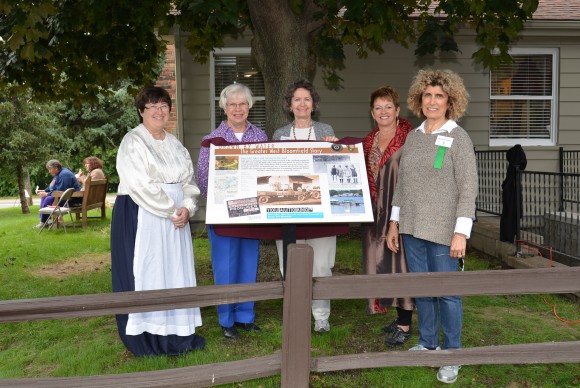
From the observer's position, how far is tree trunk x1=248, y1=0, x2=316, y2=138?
20.5ft

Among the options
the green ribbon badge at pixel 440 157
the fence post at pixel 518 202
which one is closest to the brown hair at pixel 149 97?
the green ribbon badge at pixel 440 157

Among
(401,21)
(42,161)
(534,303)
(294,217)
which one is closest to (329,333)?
(294,217)

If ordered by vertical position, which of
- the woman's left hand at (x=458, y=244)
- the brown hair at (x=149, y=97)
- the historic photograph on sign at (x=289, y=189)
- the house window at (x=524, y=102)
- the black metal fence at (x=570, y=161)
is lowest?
the woman's left hand at (x=458, y=244)

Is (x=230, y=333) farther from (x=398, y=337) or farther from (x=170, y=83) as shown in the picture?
(x=170, y=83)

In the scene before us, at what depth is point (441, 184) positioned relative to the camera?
379 centimetres

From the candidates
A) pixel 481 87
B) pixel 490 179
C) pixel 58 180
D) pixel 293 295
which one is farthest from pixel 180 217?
pixel 58 180

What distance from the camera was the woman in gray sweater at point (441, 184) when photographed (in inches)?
146

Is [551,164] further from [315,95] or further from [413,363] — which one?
[413,363]

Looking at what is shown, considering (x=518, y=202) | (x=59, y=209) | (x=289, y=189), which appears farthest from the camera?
(x=59, y=209)

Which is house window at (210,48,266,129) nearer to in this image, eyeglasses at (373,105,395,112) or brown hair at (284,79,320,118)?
brown hair at (284,79,320,118)

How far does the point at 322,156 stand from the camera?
412 centimetres

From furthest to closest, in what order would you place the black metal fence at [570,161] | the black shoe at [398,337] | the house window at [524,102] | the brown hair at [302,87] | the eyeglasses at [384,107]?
the house window at [524,102] < the black metal fence at [570,161] < the black shoe at [398,337] < the brown hair at [302,87] < the eyeglasses at [384,107]

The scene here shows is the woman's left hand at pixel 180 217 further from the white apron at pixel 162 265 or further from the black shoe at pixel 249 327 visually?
the black shoe at pixel 249 327

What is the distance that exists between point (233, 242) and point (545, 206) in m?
6.88
